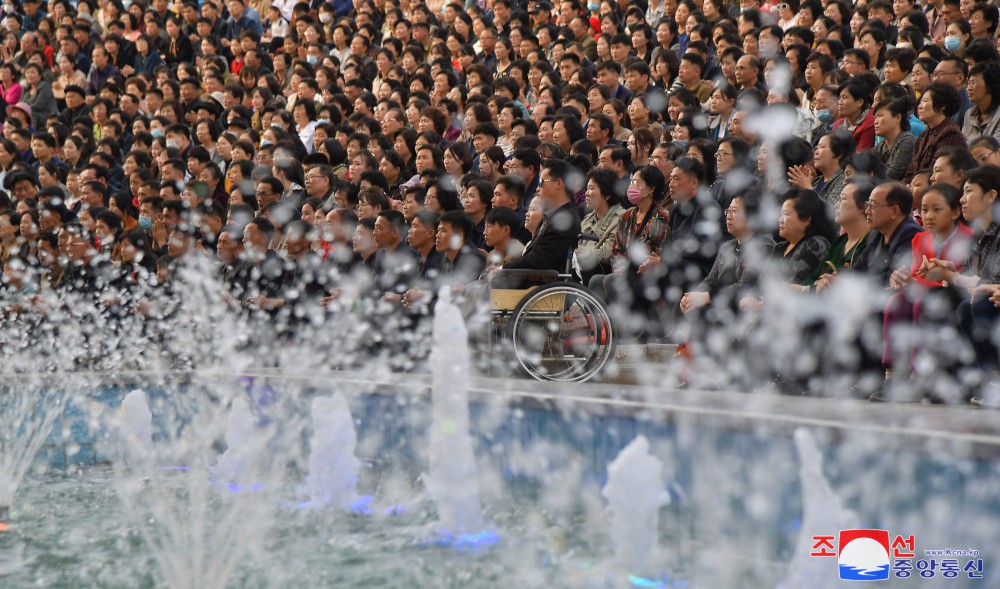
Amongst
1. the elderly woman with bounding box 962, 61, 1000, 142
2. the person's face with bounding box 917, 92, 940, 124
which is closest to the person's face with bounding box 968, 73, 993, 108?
the elderly woman with bounding box 962, 61, 1000, 142

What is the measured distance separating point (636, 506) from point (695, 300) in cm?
208

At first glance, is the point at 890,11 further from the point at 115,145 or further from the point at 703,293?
the point at 115,145

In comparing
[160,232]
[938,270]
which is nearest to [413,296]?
[938,270]

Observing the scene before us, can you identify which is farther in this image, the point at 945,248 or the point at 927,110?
the point at 927,110

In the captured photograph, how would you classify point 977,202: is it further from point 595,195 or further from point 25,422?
point 25,422

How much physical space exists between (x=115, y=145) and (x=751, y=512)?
34.3 feet

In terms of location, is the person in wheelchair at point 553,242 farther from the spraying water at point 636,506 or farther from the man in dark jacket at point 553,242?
the spraying water at point 636,506

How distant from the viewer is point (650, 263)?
22.5ft

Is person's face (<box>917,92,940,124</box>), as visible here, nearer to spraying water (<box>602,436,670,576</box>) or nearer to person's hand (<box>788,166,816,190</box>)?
person's hand (<box>788,166,816,190</box>)

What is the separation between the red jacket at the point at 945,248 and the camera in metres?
5.37

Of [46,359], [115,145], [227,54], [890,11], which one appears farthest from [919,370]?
[227,54]

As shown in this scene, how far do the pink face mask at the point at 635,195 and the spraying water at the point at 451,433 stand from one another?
6.59 feet

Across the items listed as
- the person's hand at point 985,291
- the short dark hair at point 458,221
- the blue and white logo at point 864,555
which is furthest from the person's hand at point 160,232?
the blue and white logo at point 864,555

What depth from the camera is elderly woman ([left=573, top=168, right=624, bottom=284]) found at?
289 inches
